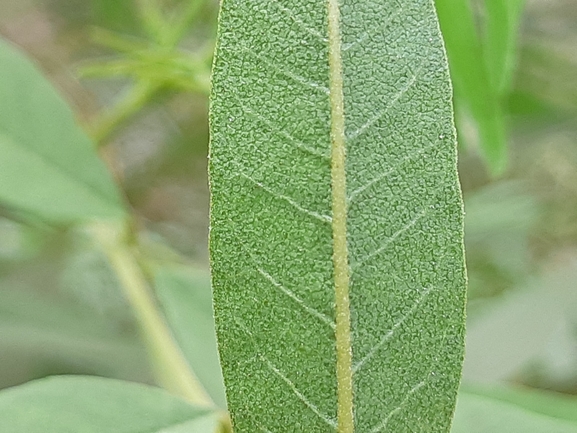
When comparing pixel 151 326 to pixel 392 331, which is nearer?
pixel 392 331

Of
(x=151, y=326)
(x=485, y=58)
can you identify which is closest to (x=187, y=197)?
(x=151, y=326)

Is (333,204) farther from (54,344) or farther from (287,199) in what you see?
(54,344)

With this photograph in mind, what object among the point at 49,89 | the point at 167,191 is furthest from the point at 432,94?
the point at 167,191

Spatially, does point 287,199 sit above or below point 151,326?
below

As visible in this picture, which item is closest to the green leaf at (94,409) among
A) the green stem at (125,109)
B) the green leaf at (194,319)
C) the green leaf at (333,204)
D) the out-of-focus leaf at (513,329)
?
the green leaf at (333,204)

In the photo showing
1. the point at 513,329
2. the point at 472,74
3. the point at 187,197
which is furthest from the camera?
the point at 187,197

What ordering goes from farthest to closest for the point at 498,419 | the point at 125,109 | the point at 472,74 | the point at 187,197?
the point at 187,197
the point at 125,109
the point at 472,74
the point at 498,419

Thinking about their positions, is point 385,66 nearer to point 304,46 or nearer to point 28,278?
point 304,46

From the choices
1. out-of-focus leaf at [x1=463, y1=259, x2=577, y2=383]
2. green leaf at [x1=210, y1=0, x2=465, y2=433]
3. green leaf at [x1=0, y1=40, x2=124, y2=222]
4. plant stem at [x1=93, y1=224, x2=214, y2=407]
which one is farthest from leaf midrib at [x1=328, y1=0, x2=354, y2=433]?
out-of-focus leaf at [x1=463, y1=259, x2=577, y2=383]
